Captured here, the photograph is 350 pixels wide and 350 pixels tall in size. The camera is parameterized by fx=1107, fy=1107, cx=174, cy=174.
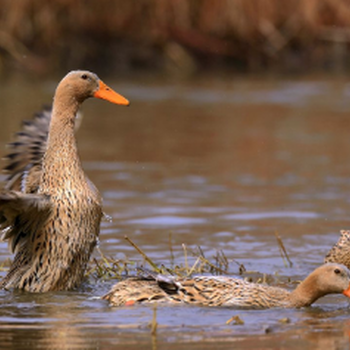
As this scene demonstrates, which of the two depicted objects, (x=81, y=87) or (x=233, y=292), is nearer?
(x=233, y=292)

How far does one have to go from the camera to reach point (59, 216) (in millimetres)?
8125

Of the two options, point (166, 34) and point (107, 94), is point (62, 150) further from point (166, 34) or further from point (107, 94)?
point (166, 34)

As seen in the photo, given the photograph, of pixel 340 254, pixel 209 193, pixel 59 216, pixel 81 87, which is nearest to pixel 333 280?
pixel 340 254

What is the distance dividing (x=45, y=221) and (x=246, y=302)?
1.66 meters

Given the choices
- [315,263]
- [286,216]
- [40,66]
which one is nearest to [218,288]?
[315,263]

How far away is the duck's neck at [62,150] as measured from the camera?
26.8ft

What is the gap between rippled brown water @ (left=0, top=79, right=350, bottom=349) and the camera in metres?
6.78

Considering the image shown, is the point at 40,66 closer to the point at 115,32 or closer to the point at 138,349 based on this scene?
the point at 115,32

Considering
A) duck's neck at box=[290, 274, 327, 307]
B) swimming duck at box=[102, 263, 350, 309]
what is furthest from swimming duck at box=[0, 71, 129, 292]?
duck's neck at box=[290, 274, 327, 307]

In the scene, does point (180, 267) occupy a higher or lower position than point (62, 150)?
lower

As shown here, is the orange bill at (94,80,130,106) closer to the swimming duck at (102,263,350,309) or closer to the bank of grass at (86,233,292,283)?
the bank of grass at (86,233,292,283)

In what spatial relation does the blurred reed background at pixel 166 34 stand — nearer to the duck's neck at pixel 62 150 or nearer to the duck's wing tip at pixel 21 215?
the duck's neck at pixel 62 150

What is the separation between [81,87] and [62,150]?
56 cm

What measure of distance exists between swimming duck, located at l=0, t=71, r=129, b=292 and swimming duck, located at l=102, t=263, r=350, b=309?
2.33ft
